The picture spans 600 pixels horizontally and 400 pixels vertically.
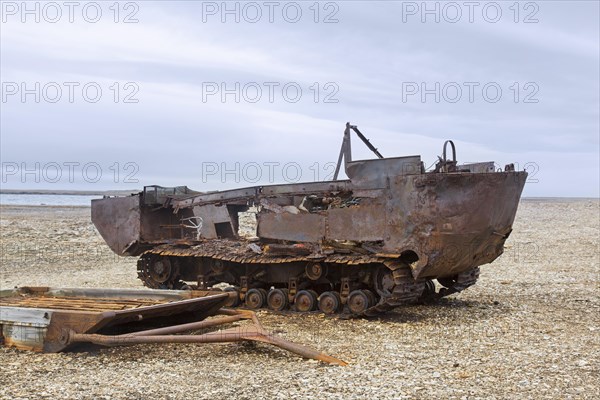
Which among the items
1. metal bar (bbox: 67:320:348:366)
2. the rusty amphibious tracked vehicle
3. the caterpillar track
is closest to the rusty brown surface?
metal bar (bbox: 67:320:348:366)

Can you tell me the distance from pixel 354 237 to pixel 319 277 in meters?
0.99

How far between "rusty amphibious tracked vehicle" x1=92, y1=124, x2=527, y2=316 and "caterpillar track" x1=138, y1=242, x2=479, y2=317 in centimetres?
2

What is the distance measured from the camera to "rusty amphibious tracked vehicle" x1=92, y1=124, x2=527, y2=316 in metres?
10.9

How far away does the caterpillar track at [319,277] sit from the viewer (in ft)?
36.8

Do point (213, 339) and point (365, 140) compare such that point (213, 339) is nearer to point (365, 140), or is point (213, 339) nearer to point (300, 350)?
point (300, 350)

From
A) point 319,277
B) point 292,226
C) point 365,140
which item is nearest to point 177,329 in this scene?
point 319,277

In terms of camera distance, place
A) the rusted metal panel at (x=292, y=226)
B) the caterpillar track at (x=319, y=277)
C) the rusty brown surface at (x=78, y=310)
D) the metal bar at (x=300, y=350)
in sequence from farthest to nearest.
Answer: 1. the rusted metal panel at (x=292, y=226)
2. the caterpillar track at (x=319, y=277)
3. the rusty brown surface at (x=78, y=310)
4. the metal bar at (x=300, y=350)

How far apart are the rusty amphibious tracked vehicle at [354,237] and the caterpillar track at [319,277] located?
0.06 ft

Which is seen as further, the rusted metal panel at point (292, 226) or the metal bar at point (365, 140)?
the metal bar at point (365, 140)

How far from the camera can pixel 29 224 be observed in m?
32.2

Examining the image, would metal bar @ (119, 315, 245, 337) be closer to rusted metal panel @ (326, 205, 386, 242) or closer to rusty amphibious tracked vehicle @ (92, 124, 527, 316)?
rusty amphibious tracked vehicle @ (92, 124, 527, 316)

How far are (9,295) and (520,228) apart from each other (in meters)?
25.4

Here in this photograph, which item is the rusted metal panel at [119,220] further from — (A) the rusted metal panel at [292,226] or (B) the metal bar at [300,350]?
(B) the metal bar at [300,350]

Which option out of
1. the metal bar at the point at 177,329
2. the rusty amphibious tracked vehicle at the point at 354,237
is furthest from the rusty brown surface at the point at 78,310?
the rusty amphibious tracked vehicle at the point at 354,237
